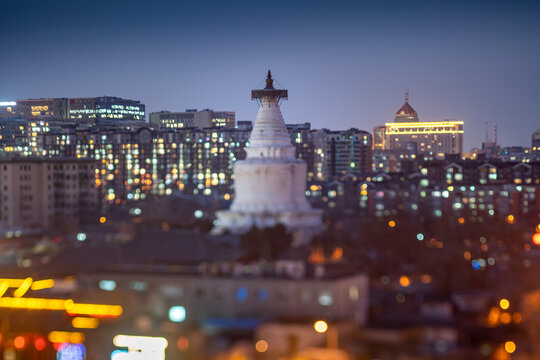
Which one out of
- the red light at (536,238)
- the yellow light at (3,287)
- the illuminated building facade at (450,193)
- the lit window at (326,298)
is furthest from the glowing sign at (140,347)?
the illuminated building facade at (450,193)

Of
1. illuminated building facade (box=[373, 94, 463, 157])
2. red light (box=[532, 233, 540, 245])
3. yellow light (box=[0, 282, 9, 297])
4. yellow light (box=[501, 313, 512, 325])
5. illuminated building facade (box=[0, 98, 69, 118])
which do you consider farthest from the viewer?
illuminated building facade (box=[373, 94, 463, 157])

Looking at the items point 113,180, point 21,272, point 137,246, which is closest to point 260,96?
point 137,246

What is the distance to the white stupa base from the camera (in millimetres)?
29881

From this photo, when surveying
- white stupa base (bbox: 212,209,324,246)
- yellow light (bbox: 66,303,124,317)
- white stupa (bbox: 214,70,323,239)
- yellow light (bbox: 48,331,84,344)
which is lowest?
yellow light (bbox: 48,331,84,344)

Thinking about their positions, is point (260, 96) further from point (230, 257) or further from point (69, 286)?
point (69, 286)

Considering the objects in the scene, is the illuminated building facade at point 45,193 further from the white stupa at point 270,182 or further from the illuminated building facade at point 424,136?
the illuminated building facade at point 424,136

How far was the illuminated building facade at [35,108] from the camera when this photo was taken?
→ 81812 mm

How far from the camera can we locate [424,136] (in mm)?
102250

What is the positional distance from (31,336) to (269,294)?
4074 millimetres

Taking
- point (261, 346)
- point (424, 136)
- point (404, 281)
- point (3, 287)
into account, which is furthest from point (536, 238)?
point (424, 136)

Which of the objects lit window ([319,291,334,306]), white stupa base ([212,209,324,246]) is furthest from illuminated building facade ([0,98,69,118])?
lit window ([319,291,334,306])

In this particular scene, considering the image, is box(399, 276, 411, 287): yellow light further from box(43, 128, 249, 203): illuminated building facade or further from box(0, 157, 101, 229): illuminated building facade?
box(43, 128, 249, 203): illuminated building facade

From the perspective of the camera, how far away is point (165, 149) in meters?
57.8

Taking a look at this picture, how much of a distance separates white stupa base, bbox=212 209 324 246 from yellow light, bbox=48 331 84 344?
10.3m
